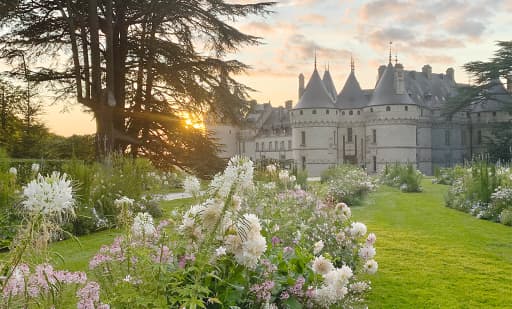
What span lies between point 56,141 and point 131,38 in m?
5.34

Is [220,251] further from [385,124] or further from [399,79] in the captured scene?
[399,79]

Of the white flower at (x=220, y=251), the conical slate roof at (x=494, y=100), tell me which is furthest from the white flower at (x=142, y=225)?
the conical slate roof at (x=494, y=100)

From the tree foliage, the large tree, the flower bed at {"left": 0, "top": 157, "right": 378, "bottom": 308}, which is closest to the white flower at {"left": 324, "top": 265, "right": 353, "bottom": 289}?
the flower bed at {"left": 0, "top": 157, "right": 378, "bottom": 308}

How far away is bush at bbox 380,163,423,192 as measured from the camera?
17.9 m

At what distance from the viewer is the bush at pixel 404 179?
704 inches

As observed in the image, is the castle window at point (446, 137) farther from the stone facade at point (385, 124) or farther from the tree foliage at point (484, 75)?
the tree foliage at point (484, 75)

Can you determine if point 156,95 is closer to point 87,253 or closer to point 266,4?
point 266,4

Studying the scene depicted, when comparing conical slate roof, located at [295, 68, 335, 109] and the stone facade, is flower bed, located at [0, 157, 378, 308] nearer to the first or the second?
the stone facade

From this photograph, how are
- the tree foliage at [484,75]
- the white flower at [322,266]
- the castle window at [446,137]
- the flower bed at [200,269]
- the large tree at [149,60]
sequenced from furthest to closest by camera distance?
the castle window at [446,137]
the tree foliage at [484,75]
the large tree at [149,60]
the white flower at [322,266]
the flower bed at [200,269]

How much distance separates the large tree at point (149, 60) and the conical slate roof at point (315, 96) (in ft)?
76.2

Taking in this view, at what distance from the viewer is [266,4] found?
17.5 metres

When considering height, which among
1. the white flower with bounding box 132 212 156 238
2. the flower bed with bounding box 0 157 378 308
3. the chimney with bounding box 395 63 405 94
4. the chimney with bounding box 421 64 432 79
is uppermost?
the chimney with bounding box 421 64 432 79

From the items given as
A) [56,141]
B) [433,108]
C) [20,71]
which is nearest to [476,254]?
[20,71]

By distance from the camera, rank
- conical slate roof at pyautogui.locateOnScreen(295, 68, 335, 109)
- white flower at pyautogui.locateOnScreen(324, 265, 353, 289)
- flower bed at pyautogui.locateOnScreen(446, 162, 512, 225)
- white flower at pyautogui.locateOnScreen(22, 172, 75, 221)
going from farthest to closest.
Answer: conical slate roof at pyautogui.locateOnScreen(295, 68, 335, 109) → flower bed at pyautogui.locateOnScreen(446, 162, 512, 225) → white flower at pyautogui.locateOnScreen(324, 265, 353, 289) → white flower at pyautogui.locateOnScreen(22, 172, 75, 221)
